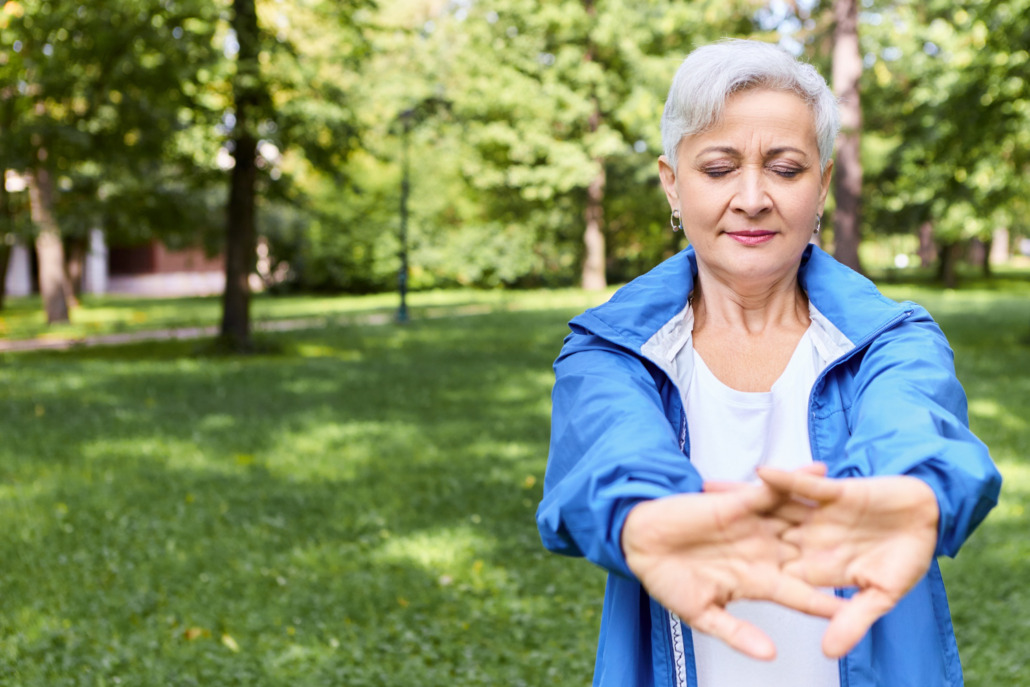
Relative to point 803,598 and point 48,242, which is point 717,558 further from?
point 48,242

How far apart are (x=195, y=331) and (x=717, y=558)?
21.0m

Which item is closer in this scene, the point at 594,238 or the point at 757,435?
the point at 757,435

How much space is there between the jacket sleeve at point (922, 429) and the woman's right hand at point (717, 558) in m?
0.20

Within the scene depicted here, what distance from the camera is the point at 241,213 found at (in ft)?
50.1

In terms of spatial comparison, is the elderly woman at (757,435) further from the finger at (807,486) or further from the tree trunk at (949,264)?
Result: the tree trunk at (949,264)

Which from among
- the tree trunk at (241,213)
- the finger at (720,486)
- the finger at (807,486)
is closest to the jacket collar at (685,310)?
the finger at (720,486)

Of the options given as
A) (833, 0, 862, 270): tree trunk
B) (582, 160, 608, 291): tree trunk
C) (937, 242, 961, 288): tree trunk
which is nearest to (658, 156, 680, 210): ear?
(833, 0, 862, 270): tree trunk

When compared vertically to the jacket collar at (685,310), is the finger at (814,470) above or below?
below

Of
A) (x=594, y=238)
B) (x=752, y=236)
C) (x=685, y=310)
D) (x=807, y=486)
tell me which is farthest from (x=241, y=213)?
(x=594, y=238)

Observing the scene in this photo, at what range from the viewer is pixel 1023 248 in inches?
3939

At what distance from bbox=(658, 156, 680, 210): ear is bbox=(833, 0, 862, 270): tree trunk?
14.6m

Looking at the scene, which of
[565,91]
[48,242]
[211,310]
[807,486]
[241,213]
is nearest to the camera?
[807,486]

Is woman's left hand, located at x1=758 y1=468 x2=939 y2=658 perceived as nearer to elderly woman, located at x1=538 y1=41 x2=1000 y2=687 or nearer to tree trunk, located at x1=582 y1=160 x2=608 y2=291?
elderly woman, located at x1=538 y1=41 x2=1000 y2=687

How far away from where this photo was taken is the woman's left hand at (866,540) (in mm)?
1280
